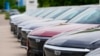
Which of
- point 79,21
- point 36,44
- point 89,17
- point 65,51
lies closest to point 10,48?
point 36,44

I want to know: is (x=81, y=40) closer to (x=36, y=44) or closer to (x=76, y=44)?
(x=76, y=44)

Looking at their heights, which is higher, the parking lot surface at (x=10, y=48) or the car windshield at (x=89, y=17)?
the car windshield at (x=89, y=17)

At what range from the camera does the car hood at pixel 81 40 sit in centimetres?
596

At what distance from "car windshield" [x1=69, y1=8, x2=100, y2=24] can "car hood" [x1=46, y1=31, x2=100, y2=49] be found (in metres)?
2.24

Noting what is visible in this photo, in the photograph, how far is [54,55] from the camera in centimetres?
637

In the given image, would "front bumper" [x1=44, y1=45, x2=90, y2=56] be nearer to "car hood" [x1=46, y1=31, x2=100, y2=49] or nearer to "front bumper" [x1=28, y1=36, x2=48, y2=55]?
"car hood" [x1=46, y1=31, x2=100, y2=49]

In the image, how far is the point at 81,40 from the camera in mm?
6117

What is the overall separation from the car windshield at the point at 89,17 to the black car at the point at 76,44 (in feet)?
7.07

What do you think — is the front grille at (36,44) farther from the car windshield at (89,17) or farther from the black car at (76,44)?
the black car at (76,44)

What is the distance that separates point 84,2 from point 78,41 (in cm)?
3833

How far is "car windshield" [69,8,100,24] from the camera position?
8.78 metres

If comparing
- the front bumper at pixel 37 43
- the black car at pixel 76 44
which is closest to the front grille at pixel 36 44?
the front bumper at pixel 37 43

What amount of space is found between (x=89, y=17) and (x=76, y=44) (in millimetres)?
3076

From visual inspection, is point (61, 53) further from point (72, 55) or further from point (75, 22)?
point (75, 22)
